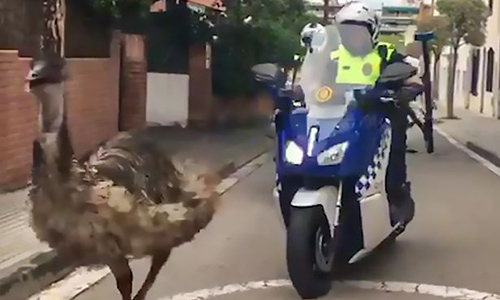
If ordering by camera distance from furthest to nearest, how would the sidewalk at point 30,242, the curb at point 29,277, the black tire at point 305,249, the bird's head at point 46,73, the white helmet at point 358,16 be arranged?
the white helmet at point 358,16, the curb at point 29,277, the black tire at point 305,249, the sidewalk at point 30,242, the bird's head at point 46,73

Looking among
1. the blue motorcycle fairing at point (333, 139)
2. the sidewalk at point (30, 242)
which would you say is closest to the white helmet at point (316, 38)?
the blue motorcycle fairing at point (333, 139)

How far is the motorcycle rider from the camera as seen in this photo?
23.6 ft

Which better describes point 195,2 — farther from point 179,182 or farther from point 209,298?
point 179,182

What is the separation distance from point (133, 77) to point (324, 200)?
103 inches

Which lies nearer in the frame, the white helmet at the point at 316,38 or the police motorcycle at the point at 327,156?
the police motorcycle at the point at 327,156

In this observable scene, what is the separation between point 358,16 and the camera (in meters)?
7.38

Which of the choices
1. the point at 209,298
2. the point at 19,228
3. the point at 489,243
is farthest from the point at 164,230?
the point at 489,243

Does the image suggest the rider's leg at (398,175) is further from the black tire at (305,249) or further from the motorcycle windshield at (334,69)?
the black tire at (305,249)

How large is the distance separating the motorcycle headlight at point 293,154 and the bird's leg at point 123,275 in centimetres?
280

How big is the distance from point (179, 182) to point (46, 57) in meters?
0.70

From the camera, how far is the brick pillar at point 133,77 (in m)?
7.26

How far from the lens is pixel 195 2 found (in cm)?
1794

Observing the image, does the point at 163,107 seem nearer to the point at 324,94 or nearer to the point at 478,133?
the point at 324,94

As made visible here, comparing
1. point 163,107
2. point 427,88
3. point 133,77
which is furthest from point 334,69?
point 427,88
